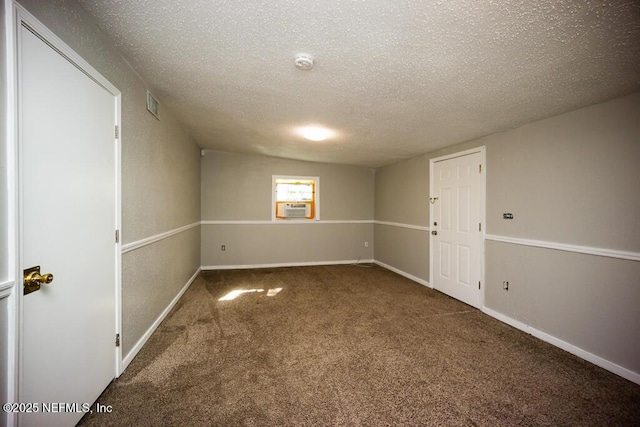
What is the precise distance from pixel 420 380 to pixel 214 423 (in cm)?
139

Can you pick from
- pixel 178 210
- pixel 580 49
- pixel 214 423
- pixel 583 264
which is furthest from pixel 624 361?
pixel 178 210

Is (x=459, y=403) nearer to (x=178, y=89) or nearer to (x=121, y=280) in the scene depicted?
(x=121, y=280)

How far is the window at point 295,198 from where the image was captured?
5.18 meters

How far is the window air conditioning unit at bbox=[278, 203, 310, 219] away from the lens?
5160 millimetres

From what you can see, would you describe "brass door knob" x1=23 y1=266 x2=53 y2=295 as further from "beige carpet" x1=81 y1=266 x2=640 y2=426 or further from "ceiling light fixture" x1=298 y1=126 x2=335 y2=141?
"ceiling light fixture" x1=298 y1=126 x2=335 y2=141

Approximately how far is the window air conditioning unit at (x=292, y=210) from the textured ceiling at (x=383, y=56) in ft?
8.52

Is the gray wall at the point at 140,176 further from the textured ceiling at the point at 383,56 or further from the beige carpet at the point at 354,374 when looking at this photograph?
the beige carpet at the point at 354,374

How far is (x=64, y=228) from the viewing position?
1.27m

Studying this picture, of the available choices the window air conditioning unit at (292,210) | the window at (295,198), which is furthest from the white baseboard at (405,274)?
the window air conditioning unit at (292,210)

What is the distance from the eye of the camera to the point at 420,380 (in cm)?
182

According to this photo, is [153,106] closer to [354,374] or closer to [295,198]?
[354,374]

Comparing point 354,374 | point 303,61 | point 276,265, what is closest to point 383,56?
point 303,61

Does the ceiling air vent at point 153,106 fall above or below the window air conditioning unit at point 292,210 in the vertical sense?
above

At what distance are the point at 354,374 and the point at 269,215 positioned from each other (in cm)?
372
